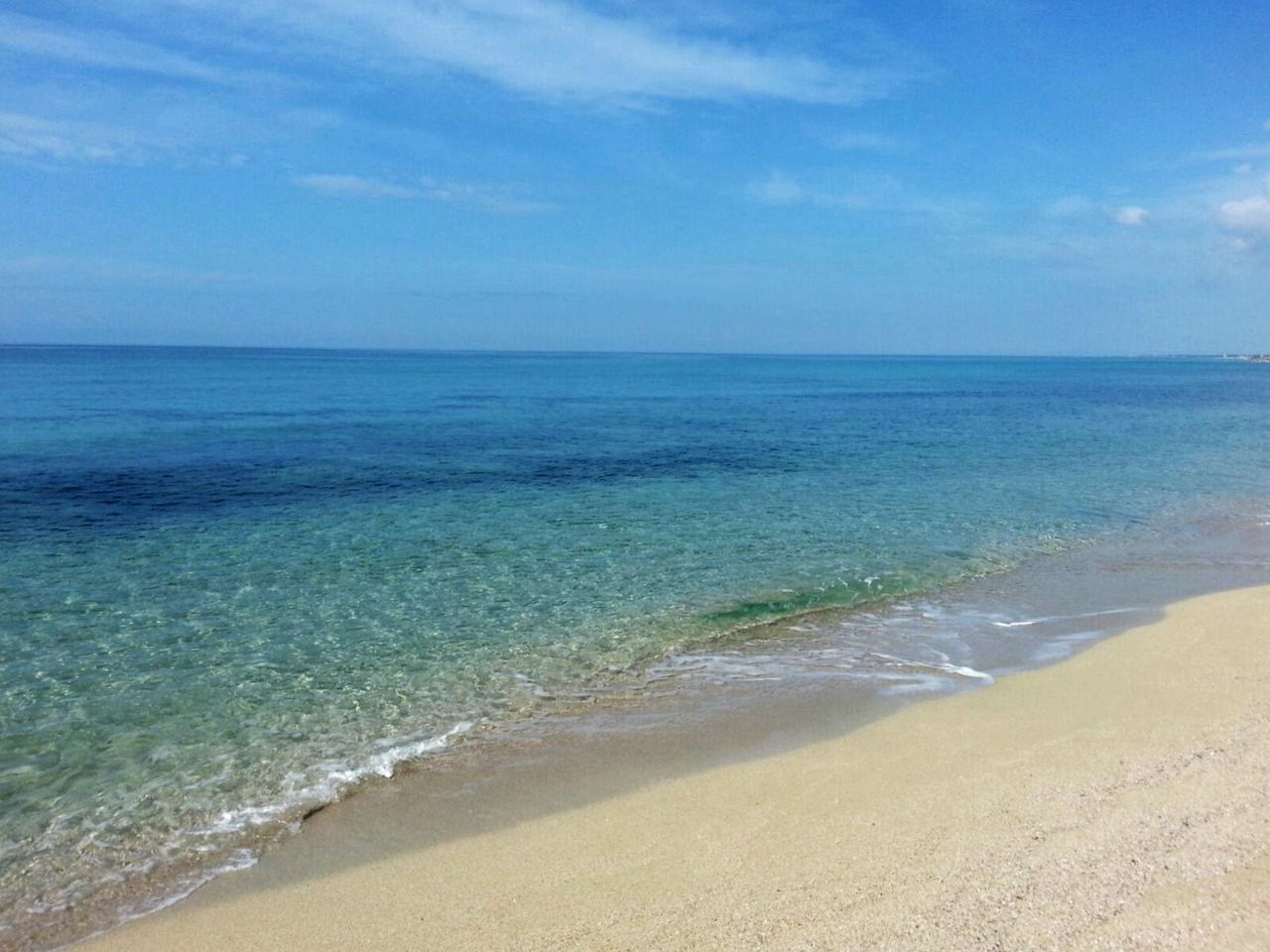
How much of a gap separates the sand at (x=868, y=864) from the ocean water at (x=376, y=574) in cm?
183

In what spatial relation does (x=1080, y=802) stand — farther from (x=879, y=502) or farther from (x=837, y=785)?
(x=879, y=502)

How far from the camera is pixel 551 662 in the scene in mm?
11570

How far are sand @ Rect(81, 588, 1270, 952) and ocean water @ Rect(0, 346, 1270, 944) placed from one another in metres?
1.83

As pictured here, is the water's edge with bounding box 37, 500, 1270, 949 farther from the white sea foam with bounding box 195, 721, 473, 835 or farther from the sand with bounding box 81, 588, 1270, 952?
the sand with bounding box 81, 588, 1270, 952

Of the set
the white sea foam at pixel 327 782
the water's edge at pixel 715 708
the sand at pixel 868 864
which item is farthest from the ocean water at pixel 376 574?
the sand at pixel 868 864

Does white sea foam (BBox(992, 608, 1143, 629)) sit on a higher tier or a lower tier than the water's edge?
higher

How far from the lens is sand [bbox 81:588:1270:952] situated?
5.88 meters

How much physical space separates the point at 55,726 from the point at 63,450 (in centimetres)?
2524

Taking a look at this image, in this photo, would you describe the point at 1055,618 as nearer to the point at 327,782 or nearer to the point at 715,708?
the point at 715,708

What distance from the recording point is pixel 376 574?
15.5 m

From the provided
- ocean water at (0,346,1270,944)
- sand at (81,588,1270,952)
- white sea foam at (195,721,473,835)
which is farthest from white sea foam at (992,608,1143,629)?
white sea foam at (195,721,473,835)

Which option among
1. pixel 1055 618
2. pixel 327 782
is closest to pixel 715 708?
pixel 327 782

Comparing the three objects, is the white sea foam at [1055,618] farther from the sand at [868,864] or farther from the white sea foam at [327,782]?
the white sea foam at [327,782]

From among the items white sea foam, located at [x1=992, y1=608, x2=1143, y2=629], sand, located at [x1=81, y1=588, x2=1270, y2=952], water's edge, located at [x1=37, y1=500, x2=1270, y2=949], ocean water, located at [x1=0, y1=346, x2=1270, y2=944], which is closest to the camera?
sand, located at [x1=81, y1=588, x2=1270, y2=952]
